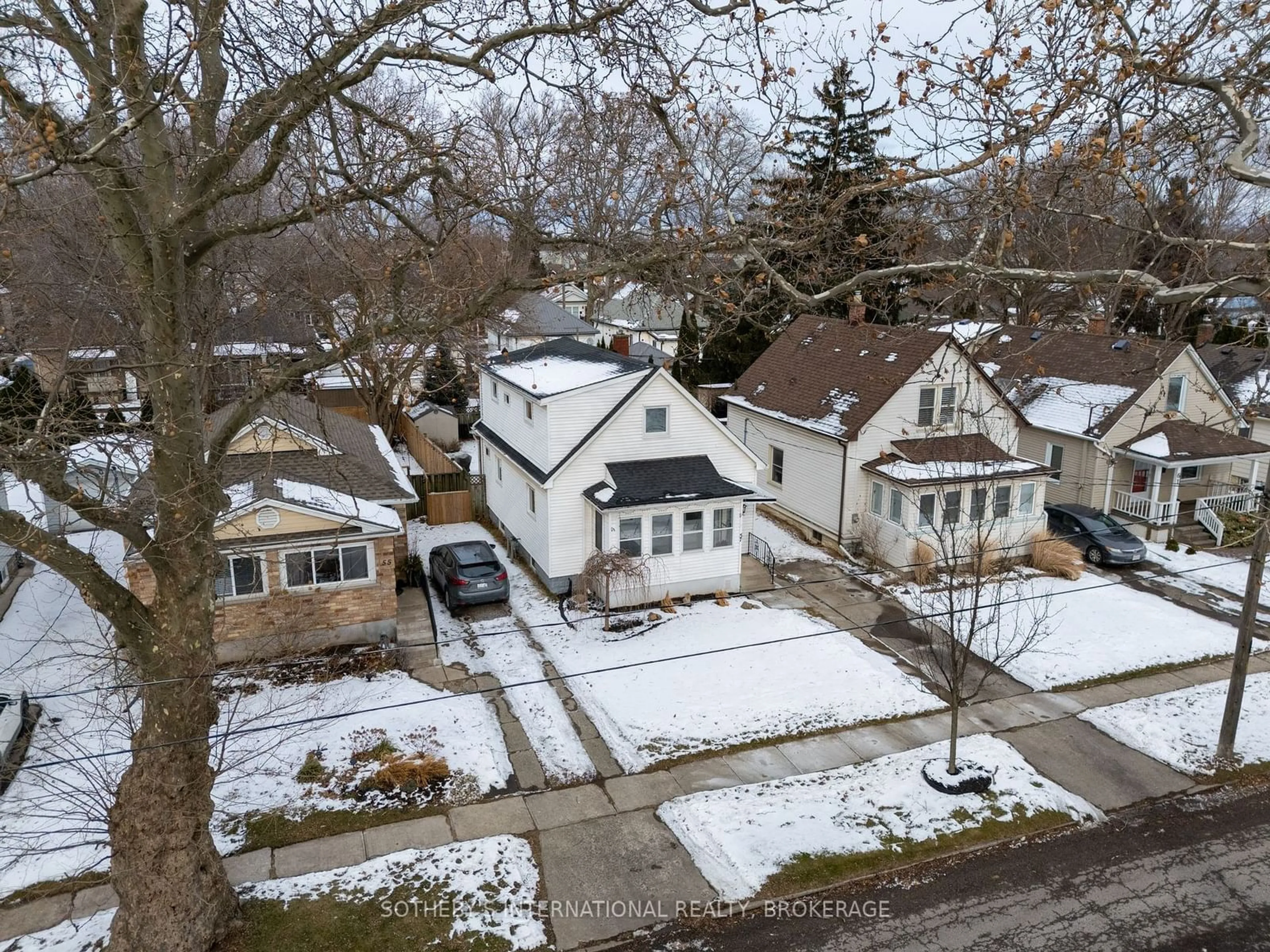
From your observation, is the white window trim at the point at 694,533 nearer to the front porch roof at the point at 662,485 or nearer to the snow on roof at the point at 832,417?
the front porch roof at the point at 662,485

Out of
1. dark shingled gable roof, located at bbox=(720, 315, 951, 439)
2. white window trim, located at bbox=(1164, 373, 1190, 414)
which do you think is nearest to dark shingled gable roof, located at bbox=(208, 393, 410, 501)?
dark shingled gable roof, located at bbox=(720, 315, 951, 439)

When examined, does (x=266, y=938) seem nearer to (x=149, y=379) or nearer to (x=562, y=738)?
(x=562, y=738)

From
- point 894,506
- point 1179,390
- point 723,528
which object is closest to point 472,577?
point 723,528

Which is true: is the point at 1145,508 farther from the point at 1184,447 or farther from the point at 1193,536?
the point at 1184,447

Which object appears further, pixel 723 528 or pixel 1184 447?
pixel 1184 447

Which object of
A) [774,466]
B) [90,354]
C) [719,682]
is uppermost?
[90,354]

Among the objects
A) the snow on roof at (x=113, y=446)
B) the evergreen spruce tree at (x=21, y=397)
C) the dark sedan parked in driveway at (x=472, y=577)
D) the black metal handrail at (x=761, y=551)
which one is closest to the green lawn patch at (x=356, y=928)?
the snow on roof at (x=113, y=446)

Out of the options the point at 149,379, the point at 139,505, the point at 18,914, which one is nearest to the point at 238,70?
the point at 149,379
